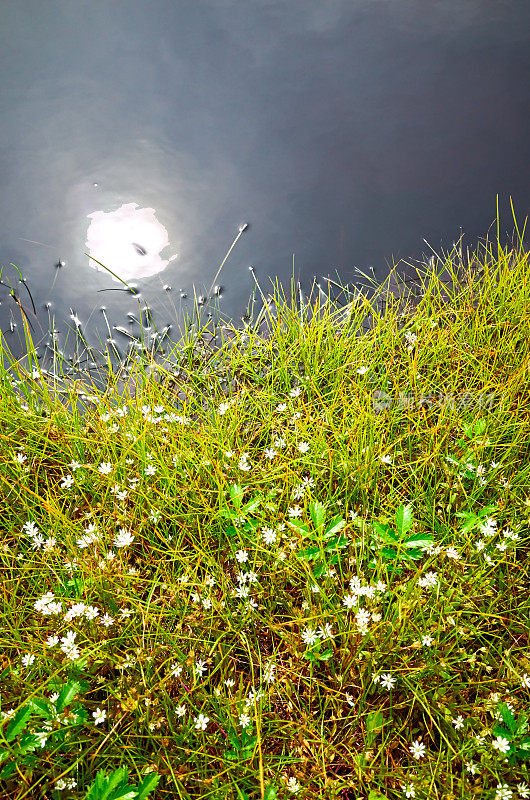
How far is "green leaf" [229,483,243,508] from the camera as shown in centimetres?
183

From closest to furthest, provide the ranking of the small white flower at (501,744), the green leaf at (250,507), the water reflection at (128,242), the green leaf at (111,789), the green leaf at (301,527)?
Answer: the green leaf at (111,789) → the small white flower at (501,744) → the green leaf at (301,527) → the green leaf at (250,507) → the water reflection at (128,242)

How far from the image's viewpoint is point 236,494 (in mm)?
1843

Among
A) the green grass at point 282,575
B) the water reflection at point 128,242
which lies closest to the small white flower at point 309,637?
the green grass at point 282,575

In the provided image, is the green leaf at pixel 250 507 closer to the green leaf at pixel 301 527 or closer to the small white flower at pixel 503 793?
the green leaf at pixel 301 527

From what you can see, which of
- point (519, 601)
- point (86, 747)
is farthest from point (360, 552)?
point (86, 747)

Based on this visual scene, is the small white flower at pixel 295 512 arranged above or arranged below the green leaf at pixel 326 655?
above

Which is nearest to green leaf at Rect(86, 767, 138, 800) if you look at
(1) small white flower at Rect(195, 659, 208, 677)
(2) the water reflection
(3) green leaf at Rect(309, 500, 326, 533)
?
(1) small white flower at Rect(195, 659, 208, 677)

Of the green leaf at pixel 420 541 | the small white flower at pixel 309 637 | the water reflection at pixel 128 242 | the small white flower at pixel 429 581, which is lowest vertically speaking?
the small white flower at pixel 429 581

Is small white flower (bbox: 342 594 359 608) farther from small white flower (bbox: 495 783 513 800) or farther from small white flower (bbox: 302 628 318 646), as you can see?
small white flower (bbox: 495 783 513 800)

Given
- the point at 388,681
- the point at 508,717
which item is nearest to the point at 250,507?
the point at 388,681

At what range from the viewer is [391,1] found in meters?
3.93

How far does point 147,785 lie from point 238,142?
10.3 ft

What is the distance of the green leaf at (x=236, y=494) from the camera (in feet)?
6.01

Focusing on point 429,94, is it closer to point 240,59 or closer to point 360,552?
point 240,59
